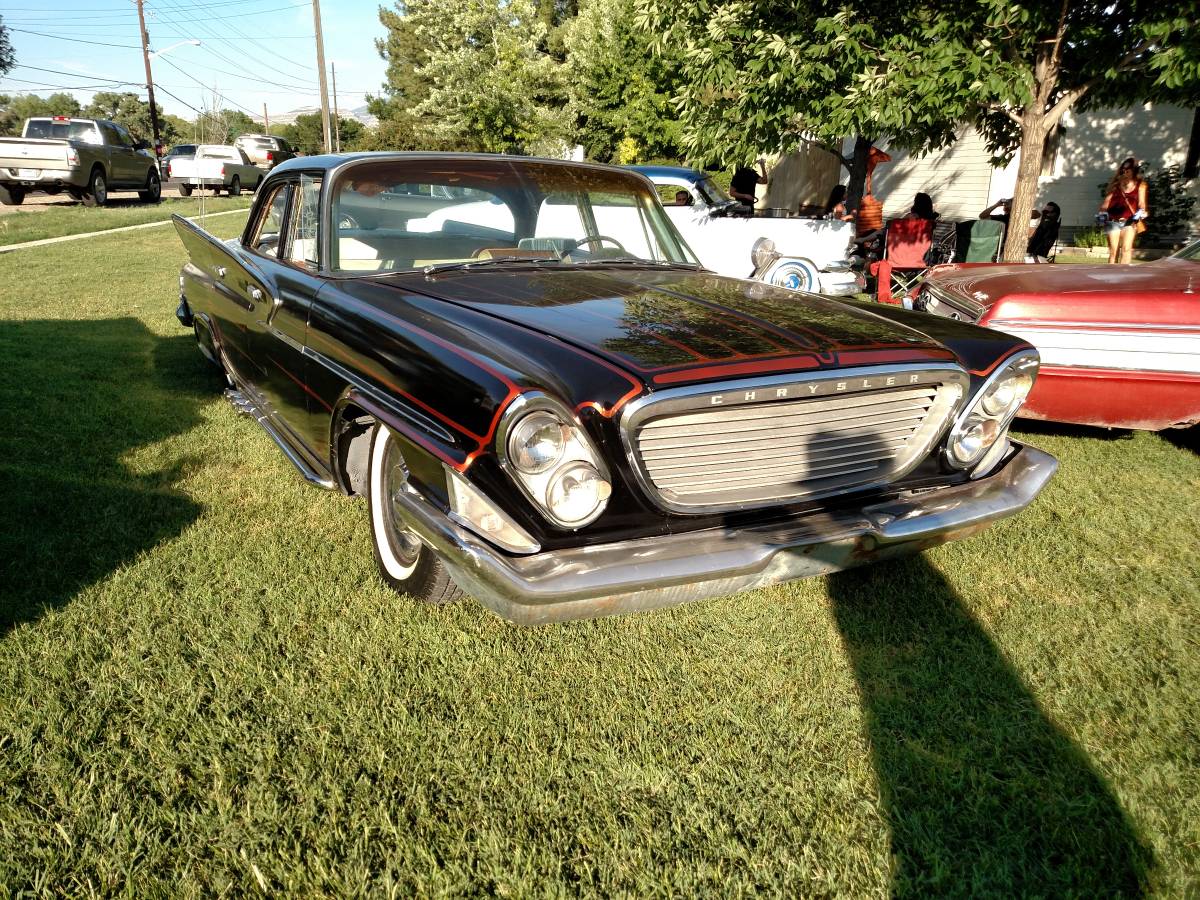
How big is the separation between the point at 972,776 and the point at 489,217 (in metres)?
2.62

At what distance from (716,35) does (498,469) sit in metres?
7.11

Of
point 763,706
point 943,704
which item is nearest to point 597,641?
point 763,706

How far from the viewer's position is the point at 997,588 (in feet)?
9.77

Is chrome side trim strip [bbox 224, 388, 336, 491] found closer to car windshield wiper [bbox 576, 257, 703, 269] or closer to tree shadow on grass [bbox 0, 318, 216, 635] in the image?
tree shadow on grass [bbox 0, 318, 216, 635]

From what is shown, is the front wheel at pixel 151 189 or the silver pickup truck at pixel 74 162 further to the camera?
the front wheel at pixel 151 189

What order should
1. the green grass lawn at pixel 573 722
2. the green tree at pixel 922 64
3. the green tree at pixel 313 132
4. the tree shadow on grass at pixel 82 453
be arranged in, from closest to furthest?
1. the green grass lawn at pixel 573 722
2. the tree shadow on grass at pixel 82 453
3. the green tree at pixel 922 64
4. the green tree at pixel 313 132

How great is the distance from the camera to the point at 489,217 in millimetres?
3355

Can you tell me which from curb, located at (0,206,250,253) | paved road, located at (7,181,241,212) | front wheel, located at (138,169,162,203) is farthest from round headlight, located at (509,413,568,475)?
front wheel, located at (138,169,162,203)

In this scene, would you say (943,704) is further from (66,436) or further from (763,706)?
(66,436)

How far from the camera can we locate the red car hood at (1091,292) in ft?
13.1

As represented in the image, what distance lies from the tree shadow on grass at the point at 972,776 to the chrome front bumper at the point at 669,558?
0.38 meters

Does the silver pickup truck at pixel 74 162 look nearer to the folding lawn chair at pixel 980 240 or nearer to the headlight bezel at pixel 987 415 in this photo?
the folding lawn chair at pixel 980 240

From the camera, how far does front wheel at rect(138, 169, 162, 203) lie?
19.5 metres

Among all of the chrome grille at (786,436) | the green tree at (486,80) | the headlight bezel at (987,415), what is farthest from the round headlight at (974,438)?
the green tree at (486,80)
